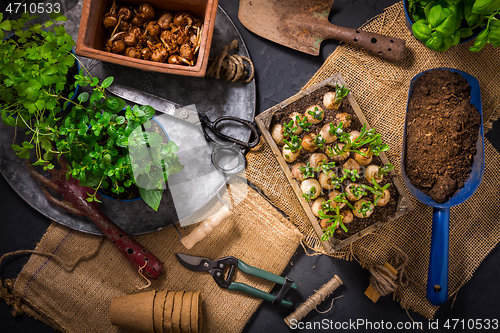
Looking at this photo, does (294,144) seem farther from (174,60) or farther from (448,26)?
(448,26)

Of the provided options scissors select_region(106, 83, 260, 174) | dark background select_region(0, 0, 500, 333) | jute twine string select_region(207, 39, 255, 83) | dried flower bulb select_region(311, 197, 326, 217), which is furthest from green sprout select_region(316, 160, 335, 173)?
jute twine string select_region(207, 39, 255, 83)

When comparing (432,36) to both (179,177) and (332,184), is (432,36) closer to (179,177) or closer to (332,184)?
(332,184)

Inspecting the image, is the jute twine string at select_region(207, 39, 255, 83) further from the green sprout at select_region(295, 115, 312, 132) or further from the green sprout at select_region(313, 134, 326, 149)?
the green sprout at select_region(313, 134, 326, 149)

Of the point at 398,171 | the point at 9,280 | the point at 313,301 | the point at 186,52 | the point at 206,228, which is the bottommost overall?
the point at 9,280

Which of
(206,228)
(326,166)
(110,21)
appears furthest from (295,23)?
(206,228)

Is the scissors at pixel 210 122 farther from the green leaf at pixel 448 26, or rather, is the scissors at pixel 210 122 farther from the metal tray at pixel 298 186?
the green leaf at pixel 448 26
